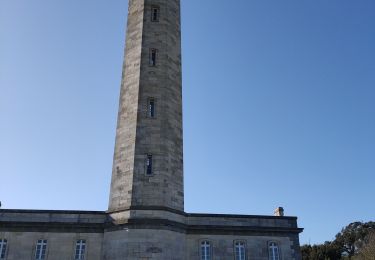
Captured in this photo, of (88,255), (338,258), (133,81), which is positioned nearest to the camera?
(88,255)

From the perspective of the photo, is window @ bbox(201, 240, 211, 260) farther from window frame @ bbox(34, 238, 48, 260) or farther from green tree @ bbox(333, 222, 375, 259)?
green tree @ bbox(333, 222, 375, 259)

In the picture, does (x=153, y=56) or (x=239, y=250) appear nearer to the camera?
(x=239, y=250)

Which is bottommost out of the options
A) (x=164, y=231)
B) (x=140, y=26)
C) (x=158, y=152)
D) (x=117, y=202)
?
(x=164, y=231)

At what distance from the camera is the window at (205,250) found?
21.0 metres

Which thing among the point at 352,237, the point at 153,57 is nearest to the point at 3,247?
the point at 153,57

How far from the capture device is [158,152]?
20.8 metres

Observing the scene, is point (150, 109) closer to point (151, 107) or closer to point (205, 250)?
point (151, 107)

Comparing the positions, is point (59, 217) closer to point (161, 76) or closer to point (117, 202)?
point (117, 202)

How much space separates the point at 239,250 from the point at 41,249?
1071 cm

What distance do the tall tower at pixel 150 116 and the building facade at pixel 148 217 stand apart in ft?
0.18

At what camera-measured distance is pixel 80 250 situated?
20.1 meters

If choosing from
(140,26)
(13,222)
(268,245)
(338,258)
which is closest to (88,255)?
(13,222)

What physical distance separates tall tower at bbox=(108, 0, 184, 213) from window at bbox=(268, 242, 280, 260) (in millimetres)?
5765

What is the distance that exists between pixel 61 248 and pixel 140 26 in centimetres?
1395
